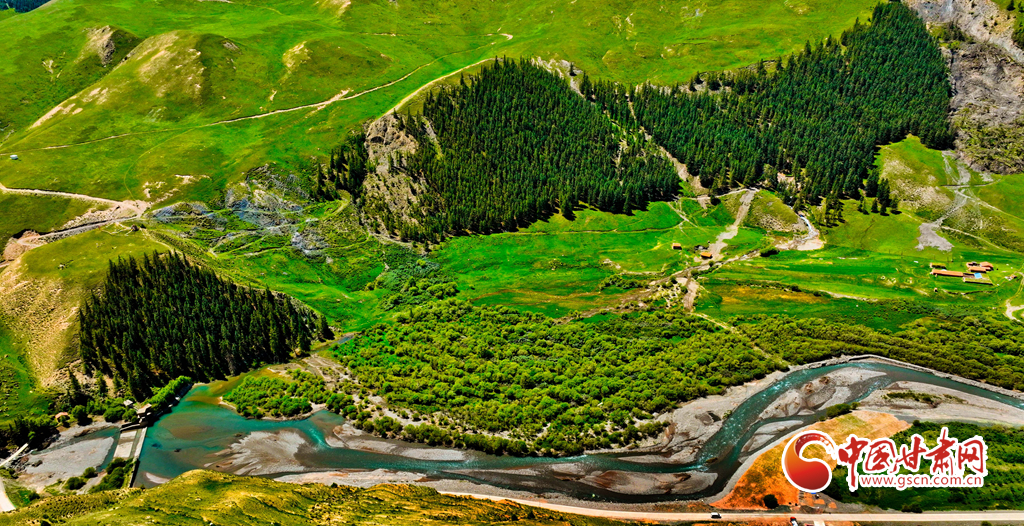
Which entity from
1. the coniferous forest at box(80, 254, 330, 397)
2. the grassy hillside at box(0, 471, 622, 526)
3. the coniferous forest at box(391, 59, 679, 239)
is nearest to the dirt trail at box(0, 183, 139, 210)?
the coniferous forest at box(80, 254, 330, 397)

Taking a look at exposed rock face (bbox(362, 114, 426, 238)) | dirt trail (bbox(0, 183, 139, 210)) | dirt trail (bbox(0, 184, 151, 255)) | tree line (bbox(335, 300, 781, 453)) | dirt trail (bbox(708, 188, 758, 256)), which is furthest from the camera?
exposed rock face (bbox(362, 114, 426, 238))

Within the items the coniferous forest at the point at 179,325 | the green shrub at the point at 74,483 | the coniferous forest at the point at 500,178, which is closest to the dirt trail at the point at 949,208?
the coniferous forest at the point at 500,178

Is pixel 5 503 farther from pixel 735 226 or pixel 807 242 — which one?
pixel 807 242

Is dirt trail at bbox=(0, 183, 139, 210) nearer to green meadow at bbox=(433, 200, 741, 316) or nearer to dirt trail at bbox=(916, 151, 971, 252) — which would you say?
green meadow at bbox=(433, 200, 741, 316)

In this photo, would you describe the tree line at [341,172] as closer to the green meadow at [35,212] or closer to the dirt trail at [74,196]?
the dirt trail at [74,196]

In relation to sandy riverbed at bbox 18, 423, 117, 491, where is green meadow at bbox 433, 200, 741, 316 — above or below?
above
